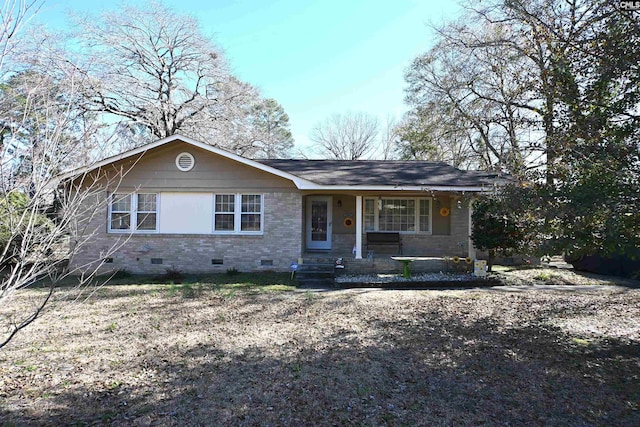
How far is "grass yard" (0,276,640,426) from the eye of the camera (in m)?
3.59

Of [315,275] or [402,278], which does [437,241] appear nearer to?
[402,278]

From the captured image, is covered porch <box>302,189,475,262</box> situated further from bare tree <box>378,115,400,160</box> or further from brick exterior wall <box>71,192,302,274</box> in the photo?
bare tree <box>378,115,400,160</box>

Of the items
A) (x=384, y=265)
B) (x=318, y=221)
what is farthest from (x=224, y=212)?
(x=384, y=265)

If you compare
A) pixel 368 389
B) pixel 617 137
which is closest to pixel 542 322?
pixel 617 137

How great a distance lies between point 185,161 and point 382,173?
654 cm

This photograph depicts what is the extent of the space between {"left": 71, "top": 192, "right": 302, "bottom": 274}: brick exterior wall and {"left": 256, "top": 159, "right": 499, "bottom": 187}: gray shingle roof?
4.61 feet

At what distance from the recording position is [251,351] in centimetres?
515

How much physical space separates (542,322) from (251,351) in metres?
5.11

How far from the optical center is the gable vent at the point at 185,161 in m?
11.9

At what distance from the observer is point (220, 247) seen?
39.1ft

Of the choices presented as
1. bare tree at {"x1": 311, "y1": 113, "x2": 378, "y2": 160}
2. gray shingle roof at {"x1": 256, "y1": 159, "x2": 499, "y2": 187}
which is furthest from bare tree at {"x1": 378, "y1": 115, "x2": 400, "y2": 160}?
gray shingle roof at {"x1": 256, "y1": 159, "x2": 499, "y2": 187}

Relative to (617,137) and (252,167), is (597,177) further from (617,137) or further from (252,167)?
Result: (252,167)

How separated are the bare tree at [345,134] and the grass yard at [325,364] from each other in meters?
30.0

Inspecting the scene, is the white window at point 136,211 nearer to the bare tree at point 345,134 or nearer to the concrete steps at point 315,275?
the concrete steps at point 315,275
